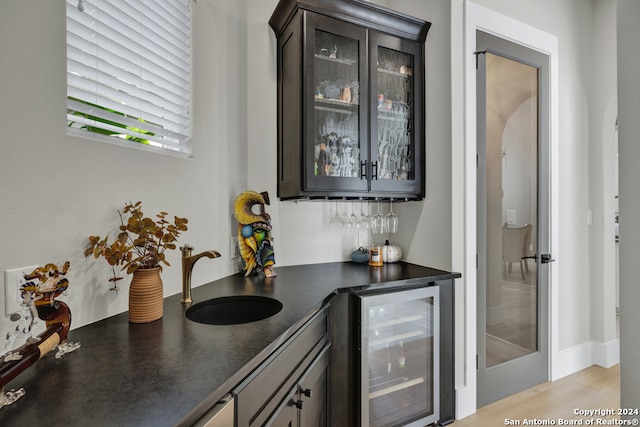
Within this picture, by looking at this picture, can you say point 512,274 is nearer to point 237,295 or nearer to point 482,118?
point 482,118

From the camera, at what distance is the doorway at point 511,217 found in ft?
6.77

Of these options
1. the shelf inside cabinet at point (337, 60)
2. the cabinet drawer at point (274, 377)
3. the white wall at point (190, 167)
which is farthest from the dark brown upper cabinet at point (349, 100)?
the cabinet drawer at point (274, 377)

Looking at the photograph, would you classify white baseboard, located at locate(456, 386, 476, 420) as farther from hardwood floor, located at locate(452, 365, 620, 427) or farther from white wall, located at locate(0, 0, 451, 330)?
white wall, located at locate(0, 0, 451, 330)

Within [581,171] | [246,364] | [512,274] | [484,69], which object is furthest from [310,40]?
[581,171]

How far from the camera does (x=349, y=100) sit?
1941 mm

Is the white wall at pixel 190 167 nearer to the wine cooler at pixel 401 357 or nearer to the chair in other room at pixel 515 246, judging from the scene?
the wine cooler at pixel 401 357

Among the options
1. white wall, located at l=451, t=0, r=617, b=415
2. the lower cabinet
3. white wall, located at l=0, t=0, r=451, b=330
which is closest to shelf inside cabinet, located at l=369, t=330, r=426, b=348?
the lower cabinet

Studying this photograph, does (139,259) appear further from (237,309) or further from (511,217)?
(511,217)

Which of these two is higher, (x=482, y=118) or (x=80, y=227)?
(x=482, y=118)

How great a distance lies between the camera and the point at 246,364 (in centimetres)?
82

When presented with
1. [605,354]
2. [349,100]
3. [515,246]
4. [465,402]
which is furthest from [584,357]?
[349,100]

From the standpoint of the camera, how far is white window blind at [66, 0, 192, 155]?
1.07 m

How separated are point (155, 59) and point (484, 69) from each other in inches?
75.3

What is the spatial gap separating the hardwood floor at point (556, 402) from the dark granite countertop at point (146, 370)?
1516mm
